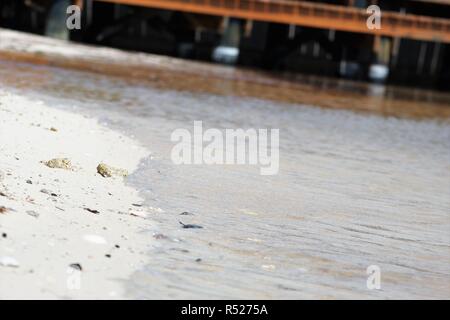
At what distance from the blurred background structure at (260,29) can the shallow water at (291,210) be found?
21078mm

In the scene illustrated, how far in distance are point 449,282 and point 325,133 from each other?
31.5ft

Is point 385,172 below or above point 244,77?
above

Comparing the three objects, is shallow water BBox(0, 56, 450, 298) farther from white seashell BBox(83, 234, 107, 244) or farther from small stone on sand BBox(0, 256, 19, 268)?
small stone on sand BBox(0, 256, 19, 268)

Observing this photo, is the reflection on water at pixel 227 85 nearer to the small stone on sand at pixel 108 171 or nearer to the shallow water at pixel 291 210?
the shallow water at pixel 291 210

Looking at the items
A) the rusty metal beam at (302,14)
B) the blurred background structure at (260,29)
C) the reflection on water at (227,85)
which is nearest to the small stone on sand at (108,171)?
the reflection on water at (227,85)

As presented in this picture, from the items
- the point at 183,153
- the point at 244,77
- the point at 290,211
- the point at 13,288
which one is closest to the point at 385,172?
the point at 183,153

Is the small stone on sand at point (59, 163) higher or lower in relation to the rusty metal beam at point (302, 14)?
higher

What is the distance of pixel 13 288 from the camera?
15.0ft

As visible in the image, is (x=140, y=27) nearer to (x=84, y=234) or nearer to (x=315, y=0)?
(x=315, y=0)

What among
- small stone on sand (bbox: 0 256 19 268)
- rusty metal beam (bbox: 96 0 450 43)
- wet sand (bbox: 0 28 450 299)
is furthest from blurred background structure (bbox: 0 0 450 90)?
small stone on sand (bbox: 0 256 19 268)

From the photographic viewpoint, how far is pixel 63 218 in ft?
20.0

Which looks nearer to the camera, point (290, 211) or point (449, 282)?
point (449, 282)

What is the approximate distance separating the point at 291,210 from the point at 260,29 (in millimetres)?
37800

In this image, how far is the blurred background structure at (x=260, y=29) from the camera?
37.5m
